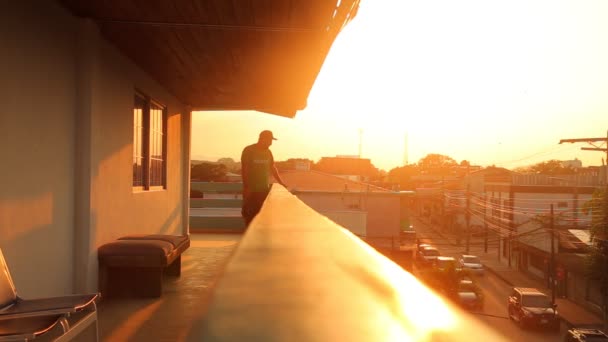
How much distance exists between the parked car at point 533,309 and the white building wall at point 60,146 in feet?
82.0

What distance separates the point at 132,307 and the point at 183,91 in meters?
4.44

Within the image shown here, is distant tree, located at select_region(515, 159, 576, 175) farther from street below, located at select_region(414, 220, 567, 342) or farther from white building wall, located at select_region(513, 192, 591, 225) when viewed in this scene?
white building wall, located at select_region(513, 192, 591, 225)

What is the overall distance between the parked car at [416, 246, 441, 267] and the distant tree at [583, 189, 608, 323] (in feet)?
34.6

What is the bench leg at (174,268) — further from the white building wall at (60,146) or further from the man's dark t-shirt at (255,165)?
the man's dark t-shirt at (255,165)

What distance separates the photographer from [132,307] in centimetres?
441

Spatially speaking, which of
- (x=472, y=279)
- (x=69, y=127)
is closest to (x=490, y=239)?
(x=472, y=279)

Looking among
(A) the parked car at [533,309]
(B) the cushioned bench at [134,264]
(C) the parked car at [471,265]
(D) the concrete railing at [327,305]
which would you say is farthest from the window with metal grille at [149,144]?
(C) the parked car at [471,265]

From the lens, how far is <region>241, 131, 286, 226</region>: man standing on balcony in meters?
5.09

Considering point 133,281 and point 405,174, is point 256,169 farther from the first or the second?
point 405,174

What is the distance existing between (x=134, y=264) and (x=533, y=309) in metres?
26.2

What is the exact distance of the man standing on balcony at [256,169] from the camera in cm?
509

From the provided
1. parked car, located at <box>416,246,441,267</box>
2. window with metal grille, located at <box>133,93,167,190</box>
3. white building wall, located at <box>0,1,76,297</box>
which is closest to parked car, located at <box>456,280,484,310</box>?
parked car, located at <box>416,246,441,267</box>

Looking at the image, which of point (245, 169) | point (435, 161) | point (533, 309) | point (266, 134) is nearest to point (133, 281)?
point (245, 169)

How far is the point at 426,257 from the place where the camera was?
3962 cm
